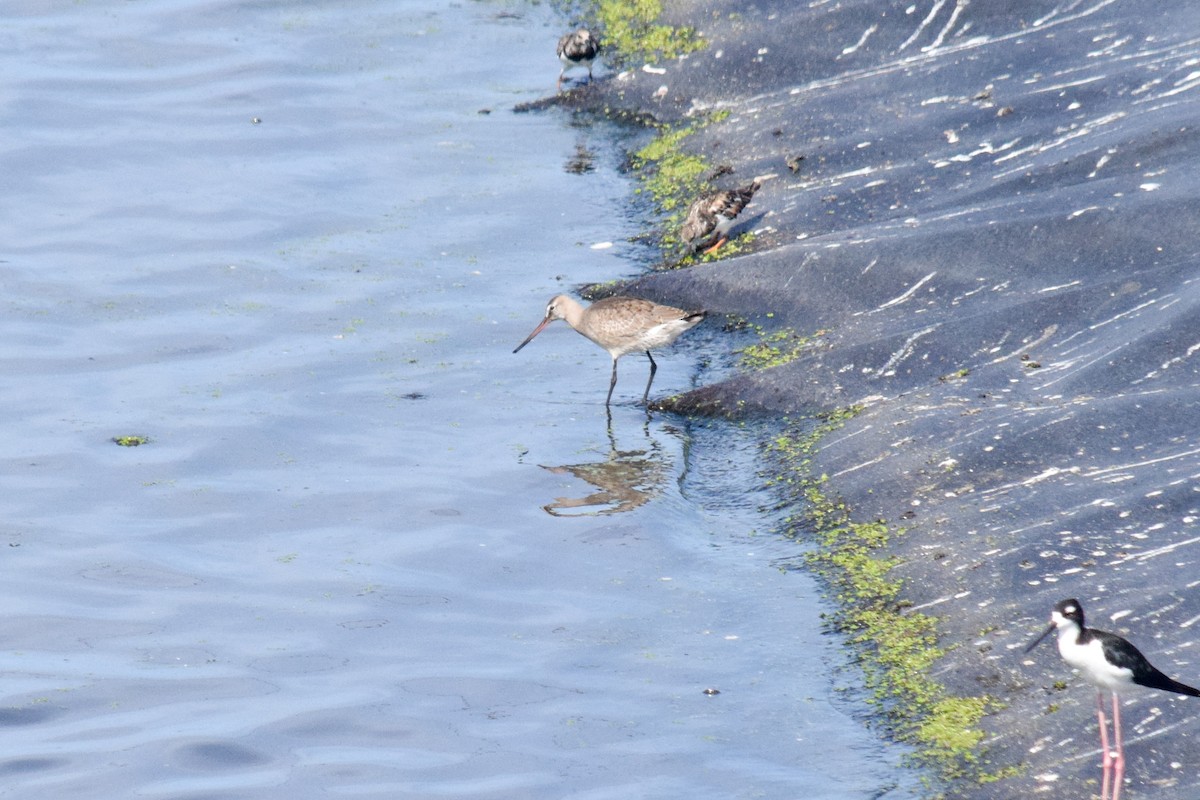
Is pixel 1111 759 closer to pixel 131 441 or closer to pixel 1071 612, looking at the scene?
pixel 1071 612

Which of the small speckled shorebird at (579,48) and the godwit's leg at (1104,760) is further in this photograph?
the small speckled shorebird at (579,48)

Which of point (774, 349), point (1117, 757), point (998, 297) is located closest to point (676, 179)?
point (774, 349)

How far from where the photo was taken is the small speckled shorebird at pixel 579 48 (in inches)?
676

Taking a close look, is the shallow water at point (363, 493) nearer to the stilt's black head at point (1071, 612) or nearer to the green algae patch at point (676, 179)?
the green algae patch at point (676, 179)

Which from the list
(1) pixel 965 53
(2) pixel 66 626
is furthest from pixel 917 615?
(1) pixel 965 53

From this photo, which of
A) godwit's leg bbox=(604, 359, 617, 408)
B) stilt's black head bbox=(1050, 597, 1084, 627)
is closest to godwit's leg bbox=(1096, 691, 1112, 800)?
stilt's black head bbox=(1050, 597, 1084, 627)

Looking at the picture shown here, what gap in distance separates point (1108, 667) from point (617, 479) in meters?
4.59

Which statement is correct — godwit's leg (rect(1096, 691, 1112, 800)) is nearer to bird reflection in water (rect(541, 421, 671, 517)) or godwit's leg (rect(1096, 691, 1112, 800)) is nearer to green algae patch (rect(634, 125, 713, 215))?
bird reflection in water (rect(541, 421, 671, 517))

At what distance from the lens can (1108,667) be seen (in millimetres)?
6539

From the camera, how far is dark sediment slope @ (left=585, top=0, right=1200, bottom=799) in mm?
7770

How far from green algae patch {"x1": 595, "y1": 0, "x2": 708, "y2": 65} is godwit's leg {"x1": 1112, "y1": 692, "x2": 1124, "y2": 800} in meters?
11.0

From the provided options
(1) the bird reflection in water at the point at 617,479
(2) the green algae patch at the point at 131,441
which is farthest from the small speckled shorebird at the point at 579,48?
(2) the green algae patch at the point at 131,441

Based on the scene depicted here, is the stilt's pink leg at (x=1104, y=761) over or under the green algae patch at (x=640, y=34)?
under

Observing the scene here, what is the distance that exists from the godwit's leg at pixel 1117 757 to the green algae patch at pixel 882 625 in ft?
1.64
